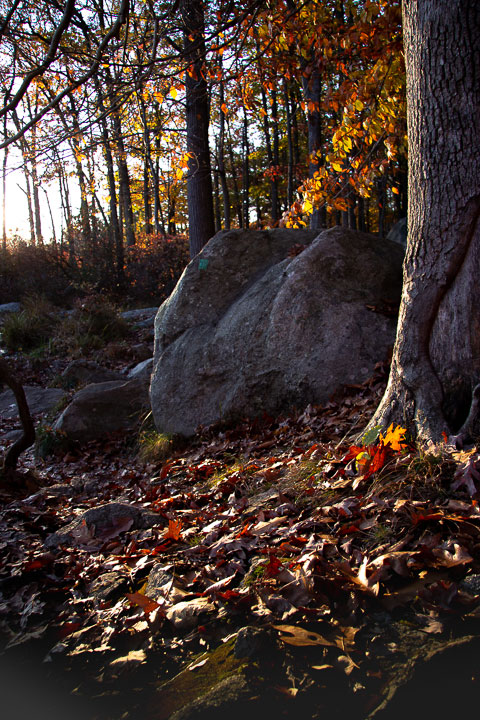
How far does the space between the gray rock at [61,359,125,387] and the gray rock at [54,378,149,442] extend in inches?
75.8

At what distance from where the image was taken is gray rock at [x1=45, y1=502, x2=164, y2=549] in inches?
137

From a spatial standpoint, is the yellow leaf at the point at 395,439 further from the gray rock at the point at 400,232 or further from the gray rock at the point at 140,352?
the gray rock at the point at 400,232

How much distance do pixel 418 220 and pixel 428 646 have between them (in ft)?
8.15

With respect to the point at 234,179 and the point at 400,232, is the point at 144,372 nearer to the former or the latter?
the point at 400,232

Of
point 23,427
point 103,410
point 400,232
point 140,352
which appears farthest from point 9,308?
point 400,232

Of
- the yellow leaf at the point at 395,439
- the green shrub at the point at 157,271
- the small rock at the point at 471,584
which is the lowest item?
the small rock at the point at 471,584

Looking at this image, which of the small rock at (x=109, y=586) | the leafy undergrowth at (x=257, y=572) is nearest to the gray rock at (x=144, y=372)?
the leafy undergrowth at (x=257, y=572)

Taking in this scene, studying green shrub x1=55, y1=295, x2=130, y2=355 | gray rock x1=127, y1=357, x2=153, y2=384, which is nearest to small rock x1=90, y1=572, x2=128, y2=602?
gray rock x1=127, y1=357, x2=153, y2=384

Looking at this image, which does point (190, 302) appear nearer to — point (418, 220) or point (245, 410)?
point (245, 410)

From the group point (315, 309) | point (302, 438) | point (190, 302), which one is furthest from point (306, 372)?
point (190, 302)

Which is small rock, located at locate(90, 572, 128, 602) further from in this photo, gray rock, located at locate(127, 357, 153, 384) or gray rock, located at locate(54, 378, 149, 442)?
gray rock, located at locate(127, 357, 153, 384)

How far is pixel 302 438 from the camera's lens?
4.52m

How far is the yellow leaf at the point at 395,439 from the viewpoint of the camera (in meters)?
3.03

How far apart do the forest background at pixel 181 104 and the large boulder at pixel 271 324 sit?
25.5 inches
